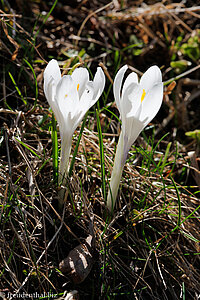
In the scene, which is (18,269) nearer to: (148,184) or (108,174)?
(108,174)

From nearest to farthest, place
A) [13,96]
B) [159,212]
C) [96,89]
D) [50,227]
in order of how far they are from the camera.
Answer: [96,89]
[50,227]
[159,212]
[13,96]

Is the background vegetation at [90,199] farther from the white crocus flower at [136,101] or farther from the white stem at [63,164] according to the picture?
the white crocus flower at [136,101]

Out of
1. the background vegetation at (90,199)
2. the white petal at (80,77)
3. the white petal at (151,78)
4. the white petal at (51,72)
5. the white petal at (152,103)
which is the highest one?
the white petal at (51,72)

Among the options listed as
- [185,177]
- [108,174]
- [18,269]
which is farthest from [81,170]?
[185,177]

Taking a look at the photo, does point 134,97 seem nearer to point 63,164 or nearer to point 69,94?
point 69,94

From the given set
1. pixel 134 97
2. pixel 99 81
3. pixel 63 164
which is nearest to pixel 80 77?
pixel 99 81

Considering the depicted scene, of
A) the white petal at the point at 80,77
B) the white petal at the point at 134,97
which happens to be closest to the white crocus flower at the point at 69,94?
the white petal at the point at 80,77
